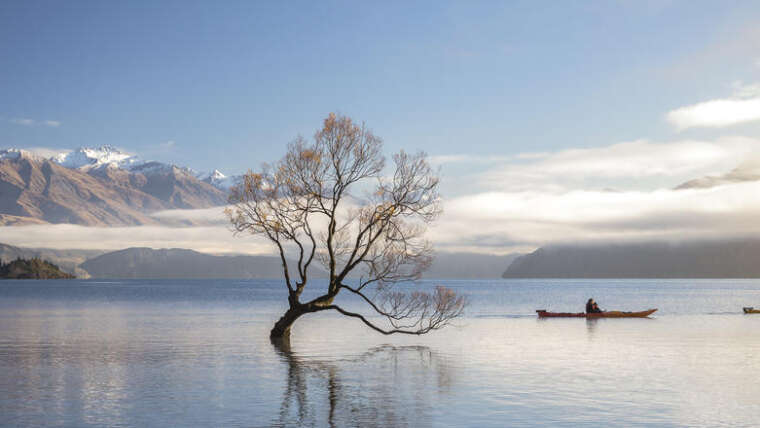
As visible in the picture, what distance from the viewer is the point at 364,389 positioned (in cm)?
2784

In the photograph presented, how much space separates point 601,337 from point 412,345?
1569 cm

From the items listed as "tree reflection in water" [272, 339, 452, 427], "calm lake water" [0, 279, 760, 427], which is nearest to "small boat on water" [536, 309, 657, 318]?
"calm lake water" [0, 279, 760, 427]

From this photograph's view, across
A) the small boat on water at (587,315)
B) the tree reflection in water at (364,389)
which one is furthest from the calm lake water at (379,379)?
the small boat on water at (587,315)

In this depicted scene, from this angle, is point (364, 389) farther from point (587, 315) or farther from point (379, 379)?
point (587, 315)

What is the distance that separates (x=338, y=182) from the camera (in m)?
41.1

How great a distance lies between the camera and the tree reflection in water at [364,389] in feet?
73.4

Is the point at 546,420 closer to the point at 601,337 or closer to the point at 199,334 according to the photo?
the point at 601,337

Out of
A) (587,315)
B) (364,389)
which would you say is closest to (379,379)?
(364,389)

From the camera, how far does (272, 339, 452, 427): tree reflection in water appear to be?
2238cm

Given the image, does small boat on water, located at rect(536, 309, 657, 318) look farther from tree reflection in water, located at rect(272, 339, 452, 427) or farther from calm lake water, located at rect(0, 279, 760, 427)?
tree reflection in water, located at rect(272, 339, 452, 427)

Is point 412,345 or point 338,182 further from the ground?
point 338,182

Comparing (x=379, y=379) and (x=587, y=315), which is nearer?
(x=379, y=379)

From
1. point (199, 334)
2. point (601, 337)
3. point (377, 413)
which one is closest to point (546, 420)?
point (377, 413)

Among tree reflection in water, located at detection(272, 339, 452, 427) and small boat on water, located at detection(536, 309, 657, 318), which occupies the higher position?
small boat on water, located at detection(536, 309, 657, 318)
